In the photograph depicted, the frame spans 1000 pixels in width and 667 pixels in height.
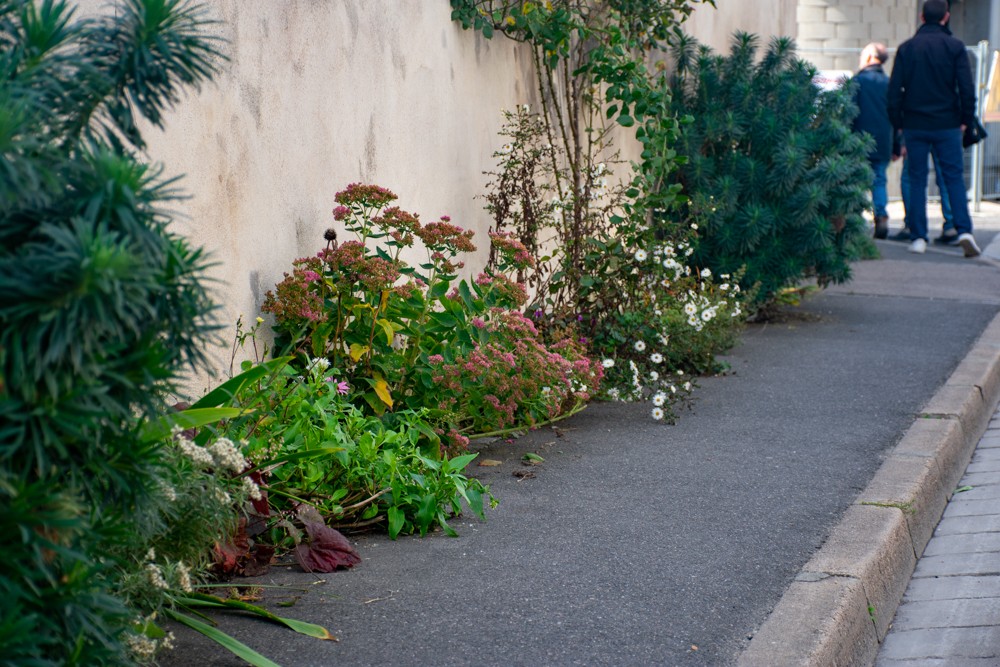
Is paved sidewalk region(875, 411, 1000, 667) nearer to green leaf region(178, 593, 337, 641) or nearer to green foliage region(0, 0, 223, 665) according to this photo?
green leaf region(178, 593, 337, 641)

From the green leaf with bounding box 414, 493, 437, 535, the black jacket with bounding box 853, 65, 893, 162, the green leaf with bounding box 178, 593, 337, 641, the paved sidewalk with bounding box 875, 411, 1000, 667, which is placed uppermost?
the black jacket with bounding box 853, 65, 893, 162

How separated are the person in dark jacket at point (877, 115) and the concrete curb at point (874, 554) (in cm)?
687

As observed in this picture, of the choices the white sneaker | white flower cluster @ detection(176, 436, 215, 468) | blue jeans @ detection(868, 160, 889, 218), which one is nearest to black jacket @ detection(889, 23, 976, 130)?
the white sneaker

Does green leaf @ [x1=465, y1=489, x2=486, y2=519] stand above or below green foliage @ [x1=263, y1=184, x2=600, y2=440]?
below

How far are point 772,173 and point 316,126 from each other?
11.6 ft

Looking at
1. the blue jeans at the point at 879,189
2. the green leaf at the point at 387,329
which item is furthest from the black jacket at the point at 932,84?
the green leaf at the point at 387,329

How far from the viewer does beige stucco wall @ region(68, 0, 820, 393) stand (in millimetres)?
3912

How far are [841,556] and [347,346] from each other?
6.57ft

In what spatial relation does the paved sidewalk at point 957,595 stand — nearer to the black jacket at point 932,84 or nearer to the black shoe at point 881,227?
the black jacket at point 932,84

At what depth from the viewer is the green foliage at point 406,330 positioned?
4043mm

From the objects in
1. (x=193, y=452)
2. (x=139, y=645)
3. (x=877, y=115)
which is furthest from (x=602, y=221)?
(x=877, y=115)

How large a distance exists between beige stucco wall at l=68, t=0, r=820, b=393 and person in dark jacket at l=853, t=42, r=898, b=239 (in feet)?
22.6

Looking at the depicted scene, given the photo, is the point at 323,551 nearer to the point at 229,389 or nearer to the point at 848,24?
the point at 229,389

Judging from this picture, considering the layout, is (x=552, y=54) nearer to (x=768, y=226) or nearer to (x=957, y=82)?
(x=768, y=226)
